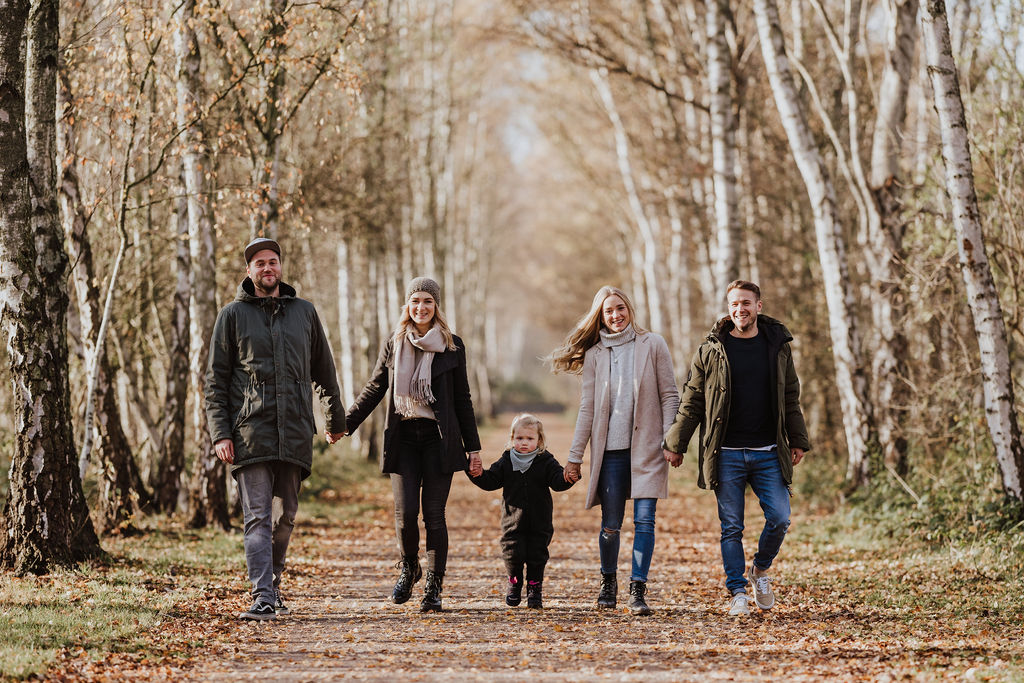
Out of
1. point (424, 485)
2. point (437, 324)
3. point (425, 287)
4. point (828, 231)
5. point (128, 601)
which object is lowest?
point (128, 601)

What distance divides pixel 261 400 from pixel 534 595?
2297 mm

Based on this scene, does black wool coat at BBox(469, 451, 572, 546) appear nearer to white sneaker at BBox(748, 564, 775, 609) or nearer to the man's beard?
white sneaker at BBox(748, 564, 775, 609)

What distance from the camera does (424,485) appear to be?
7.50 meters

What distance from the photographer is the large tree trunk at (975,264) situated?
8.87m

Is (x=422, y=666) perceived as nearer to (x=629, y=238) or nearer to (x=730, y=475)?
(x=730, y=475)

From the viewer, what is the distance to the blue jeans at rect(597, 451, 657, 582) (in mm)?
7387

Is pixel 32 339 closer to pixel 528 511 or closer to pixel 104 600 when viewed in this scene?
pixel 104 600

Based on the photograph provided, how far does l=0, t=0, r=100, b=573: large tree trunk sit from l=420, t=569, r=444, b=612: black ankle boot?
106 inches

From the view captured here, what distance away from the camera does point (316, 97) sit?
43.9 ft

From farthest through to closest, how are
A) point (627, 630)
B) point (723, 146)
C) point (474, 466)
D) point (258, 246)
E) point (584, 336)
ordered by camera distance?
point (723, 146) → point (584, 336) → point (474, 466) → point (258, 246) → point (627, 630)

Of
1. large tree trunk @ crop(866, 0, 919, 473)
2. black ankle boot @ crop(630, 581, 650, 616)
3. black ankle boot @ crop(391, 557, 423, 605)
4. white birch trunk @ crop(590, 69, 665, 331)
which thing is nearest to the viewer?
black ankle boot @ crop(630, 581, 650, 616)

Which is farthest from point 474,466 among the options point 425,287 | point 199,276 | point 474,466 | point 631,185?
point 631,185

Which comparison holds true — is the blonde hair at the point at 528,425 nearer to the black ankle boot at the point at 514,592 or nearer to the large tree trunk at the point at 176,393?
the black ankle boot at the point at 514,592

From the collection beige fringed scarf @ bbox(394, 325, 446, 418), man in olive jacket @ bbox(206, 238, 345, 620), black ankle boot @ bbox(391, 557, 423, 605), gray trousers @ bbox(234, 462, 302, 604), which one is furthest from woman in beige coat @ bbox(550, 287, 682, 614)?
gray trousers @ bbox(234, 462, 302, 604)
